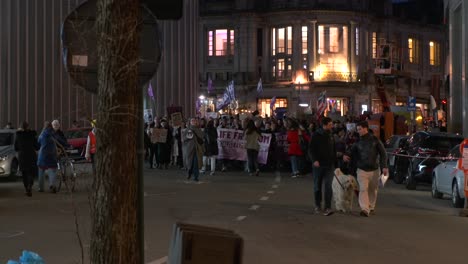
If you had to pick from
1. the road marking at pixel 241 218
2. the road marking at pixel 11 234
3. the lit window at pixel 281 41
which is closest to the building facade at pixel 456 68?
the road marking at pixel 241 218

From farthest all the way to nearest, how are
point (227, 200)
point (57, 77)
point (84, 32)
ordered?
point (57, 77) → point (227, 200) → point (84, 32)

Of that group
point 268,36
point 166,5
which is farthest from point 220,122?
point 268,36

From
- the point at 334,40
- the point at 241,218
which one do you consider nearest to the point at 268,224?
the point at 241,218

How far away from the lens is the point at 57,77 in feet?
101

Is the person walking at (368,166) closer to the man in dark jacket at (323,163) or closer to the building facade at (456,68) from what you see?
the man in dark jacket at (323,163)

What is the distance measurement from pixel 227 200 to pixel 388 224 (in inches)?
174

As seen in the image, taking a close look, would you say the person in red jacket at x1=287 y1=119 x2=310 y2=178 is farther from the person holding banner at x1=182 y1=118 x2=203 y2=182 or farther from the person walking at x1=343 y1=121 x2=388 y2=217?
the person walking at x1=343 y1=121 x2=388 y2=217

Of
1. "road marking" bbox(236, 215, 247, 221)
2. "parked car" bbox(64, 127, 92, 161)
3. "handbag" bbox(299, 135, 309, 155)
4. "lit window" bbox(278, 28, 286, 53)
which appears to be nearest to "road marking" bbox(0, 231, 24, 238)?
"road marking" bbox(236, 215, 247, 221)

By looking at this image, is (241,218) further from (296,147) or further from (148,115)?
(148,115)

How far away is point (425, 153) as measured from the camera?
19516 millimetres

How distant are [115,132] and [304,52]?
60.2 metres

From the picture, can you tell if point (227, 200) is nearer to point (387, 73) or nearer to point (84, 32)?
point (84, 32)

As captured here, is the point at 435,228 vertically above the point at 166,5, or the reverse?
the point at 166,5

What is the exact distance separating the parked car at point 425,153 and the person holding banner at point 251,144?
5809 millimetres
